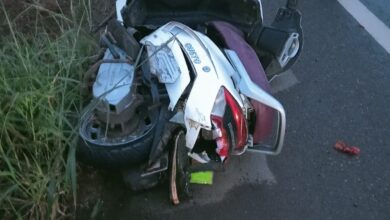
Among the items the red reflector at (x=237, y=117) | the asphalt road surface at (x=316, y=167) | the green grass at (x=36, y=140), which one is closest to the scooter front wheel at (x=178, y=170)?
the asphalt road surface at (x=316, y=167)

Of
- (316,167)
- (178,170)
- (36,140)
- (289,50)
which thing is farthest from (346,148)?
(36,140)

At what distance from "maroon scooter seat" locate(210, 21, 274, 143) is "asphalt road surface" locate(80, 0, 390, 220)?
1.10 feet

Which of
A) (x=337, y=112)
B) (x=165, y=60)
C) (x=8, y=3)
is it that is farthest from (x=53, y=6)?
(x=337, y=112)

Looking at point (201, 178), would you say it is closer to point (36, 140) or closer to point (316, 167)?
point (316, 167)

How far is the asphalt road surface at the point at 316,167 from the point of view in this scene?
3.07 meters

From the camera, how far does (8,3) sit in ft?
14.2

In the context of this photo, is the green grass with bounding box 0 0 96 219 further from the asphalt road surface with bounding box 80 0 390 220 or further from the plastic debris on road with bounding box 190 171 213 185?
the plastic debris on road with bounding box 190 171 213 185

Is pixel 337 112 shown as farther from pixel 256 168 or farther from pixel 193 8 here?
pixel 193 8

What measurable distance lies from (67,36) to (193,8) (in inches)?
35.7

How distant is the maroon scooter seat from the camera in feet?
9.76

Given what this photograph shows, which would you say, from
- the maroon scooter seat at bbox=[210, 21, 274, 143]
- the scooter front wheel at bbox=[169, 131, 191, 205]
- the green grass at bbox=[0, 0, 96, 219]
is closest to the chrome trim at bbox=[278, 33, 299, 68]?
the maroon scooter seat at bbox=[210, 21, 274, 143]

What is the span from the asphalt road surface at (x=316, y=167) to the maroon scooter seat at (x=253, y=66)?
334 mm

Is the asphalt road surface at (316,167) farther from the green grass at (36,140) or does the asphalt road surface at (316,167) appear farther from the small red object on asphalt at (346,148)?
the green grass at (36,140)

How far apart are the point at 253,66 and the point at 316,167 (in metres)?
0.75
